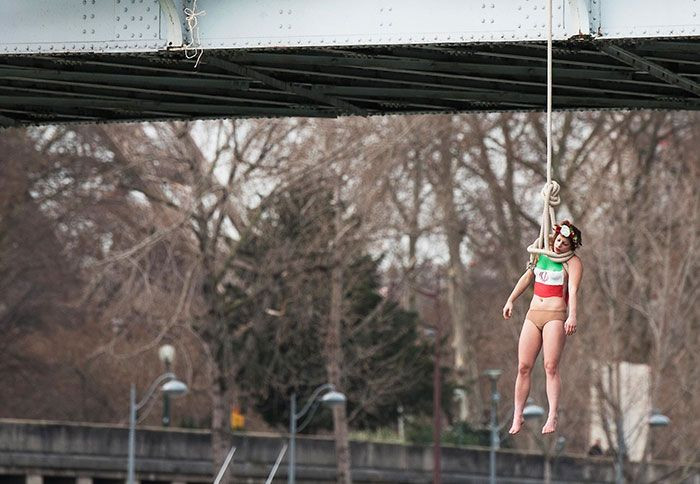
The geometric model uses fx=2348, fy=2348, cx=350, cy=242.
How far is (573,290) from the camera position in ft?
40.3

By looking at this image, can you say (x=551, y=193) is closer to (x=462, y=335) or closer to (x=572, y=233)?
(x=572, y=233)

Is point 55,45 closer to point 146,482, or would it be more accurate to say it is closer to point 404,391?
point 146,482

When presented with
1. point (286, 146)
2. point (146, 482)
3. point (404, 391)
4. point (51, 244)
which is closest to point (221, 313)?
point (286, 146)

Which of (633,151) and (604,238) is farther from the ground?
(633,151)

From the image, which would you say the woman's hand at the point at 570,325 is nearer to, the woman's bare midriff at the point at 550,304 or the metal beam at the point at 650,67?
the woman's bare midriff at the point at 550,304

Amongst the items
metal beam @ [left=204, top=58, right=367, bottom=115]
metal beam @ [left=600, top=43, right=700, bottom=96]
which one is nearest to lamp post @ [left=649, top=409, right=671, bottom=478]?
metal beam @ [left=204, top=58, right=367, bottom=115]

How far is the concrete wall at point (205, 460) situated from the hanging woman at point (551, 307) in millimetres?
38327

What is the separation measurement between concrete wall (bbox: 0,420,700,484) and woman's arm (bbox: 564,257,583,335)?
38.6 metres

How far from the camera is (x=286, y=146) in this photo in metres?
47.8

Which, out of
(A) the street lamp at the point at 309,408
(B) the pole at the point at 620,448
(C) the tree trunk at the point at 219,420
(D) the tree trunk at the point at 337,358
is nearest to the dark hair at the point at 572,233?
(A) the street lamp at the point at 309,408

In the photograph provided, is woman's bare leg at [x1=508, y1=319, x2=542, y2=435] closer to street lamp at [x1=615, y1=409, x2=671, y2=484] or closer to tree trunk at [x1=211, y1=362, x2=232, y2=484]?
tree trunk at [x1=211, y1=362, x2=232, y2=484]

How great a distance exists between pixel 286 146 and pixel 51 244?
60.8 feet

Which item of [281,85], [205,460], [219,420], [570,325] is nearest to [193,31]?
[281,85]

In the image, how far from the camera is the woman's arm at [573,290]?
12172mm
